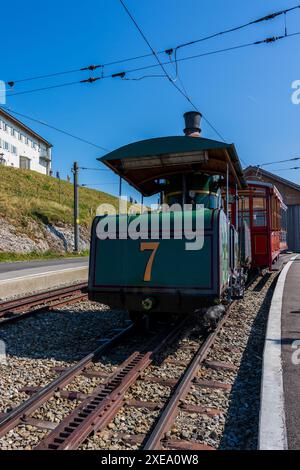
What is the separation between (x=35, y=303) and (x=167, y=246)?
5.40 m

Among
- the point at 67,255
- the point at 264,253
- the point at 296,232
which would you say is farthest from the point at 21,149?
the point at 264,253

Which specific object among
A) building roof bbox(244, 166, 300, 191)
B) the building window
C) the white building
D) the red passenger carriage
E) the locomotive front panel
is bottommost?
the locomotive front panel

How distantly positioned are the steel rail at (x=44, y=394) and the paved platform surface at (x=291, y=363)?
2428 millimetres

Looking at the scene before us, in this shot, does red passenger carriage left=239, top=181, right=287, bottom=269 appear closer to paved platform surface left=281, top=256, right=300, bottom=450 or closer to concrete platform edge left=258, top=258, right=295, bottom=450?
paved platform surface left=281, top=256, right=300, bottom=450

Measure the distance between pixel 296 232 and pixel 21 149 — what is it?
151 feet

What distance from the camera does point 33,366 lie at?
535 centimetres

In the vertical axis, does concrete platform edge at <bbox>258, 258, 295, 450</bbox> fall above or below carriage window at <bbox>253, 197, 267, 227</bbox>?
below

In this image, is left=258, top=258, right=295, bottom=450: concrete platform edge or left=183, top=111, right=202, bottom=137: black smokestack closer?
left=258, top=258, right=295, bottom=450: concrete platform edge

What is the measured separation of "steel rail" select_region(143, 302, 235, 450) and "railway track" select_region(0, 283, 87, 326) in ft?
13.5

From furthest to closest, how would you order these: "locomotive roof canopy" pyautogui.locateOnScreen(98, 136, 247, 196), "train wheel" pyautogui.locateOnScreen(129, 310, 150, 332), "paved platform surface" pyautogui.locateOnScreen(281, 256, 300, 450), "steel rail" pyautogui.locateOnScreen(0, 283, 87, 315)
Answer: "steel rail" pyautogui.locateOnScreen(0, 283, 87, 315), "train wheel" pyautogui.locateOnScreen(129, 310, 150, 332), "locomotive roof canopy" pyautogui.locateOnScreen(98, 136, 247, 196), "paved platform surface" pyautogui.locateOnScreen(281, 256, 300, 450)

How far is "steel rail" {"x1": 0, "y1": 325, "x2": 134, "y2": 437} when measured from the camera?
3.64 meters

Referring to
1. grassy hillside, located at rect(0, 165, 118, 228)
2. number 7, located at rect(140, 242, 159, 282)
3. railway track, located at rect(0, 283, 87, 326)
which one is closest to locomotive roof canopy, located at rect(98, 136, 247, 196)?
number 7, located at rect(140, 242, 159, 282)

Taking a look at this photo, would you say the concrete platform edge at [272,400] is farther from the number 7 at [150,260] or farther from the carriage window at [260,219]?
the carriage window at [260,219]
